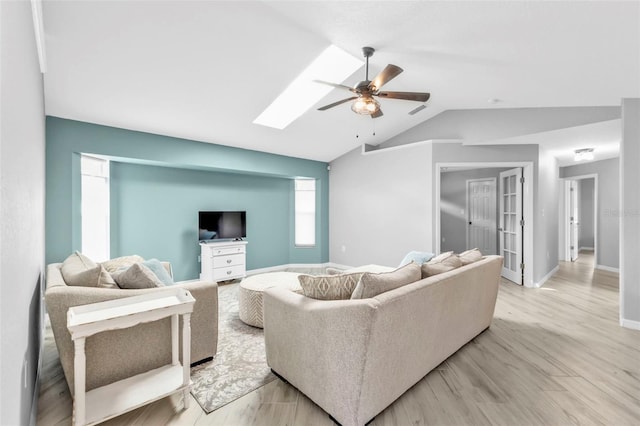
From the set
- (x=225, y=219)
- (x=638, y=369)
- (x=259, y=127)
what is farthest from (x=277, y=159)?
(x=638, y=369)

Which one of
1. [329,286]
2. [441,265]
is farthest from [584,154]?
[329,286]

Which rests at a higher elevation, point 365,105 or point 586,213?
point 365,105

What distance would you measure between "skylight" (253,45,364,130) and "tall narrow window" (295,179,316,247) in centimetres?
191

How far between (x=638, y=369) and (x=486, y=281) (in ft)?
3.95

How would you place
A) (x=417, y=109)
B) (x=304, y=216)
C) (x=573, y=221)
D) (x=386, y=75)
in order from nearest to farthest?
1. (x=386, y=75)
2. (x=417, y=109)
3. (x=304, y=216)
4. (x=573, y=221)

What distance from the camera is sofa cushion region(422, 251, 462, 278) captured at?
2.21 m

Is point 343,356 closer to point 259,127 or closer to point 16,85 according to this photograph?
point 16,85

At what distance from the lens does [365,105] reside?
2664 mm

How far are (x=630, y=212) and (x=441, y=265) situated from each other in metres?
2.52

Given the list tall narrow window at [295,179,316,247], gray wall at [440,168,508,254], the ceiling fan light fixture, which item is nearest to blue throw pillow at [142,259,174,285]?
the ceiling fan light fixture

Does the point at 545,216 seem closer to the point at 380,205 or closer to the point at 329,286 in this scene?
the point at 380,205

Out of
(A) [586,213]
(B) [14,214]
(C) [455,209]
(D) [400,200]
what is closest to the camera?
(B) [14,214]

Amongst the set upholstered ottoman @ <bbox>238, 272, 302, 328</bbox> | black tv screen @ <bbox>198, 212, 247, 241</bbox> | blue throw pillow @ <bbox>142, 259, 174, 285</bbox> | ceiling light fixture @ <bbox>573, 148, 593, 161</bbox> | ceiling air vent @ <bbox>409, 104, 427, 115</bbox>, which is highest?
ceiling air vent @ <bbox>409, 104, 427, 115</bbox>

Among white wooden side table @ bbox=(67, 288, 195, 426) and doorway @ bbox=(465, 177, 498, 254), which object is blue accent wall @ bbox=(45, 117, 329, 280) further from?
doorway @ bbox=(465, 177, 498, 254)
